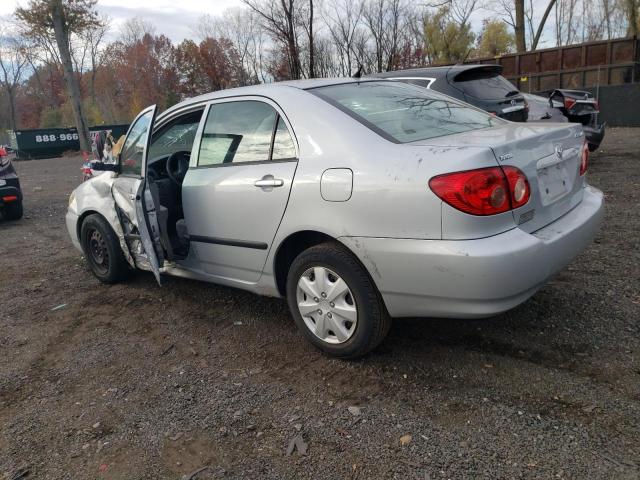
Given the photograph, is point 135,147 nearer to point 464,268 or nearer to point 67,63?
point 464,268

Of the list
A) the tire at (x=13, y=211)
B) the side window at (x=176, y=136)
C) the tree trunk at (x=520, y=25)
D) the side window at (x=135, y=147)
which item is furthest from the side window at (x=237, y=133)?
the tree trunk at (x=520, y=25)

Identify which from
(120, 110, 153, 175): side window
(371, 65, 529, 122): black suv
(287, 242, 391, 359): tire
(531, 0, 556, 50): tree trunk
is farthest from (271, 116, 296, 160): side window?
(531, 0, 556, 50): tree trunk

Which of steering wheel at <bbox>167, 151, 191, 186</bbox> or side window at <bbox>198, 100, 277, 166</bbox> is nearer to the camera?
side window at <bbox>198, 100, 277, 166</bbox>

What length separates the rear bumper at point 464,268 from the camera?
7.93 feet

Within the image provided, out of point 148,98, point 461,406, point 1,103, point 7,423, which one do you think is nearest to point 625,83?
point 461,406

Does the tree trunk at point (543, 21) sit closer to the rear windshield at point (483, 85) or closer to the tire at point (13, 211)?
the rear windshield at point (483, 85)

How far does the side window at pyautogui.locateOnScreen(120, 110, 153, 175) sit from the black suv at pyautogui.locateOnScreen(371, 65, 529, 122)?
337 cm

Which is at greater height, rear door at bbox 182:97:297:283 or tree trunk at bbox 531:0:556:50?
tree trunk at bbox 531:0:556:50

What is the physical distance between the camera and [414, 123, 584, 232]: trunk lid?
2594mm

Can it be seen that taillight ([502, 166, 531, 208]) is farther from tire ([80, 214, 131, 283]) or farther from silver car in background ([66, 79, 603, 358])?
tire ([80, 214, 131, 283])

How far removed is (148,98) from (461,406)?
58135mm

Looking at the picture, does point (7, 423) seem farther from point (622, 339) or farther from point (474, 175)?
point (622, 339)

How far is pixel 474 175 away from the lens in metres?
2.43

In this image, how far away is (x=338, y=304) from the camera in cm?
295
